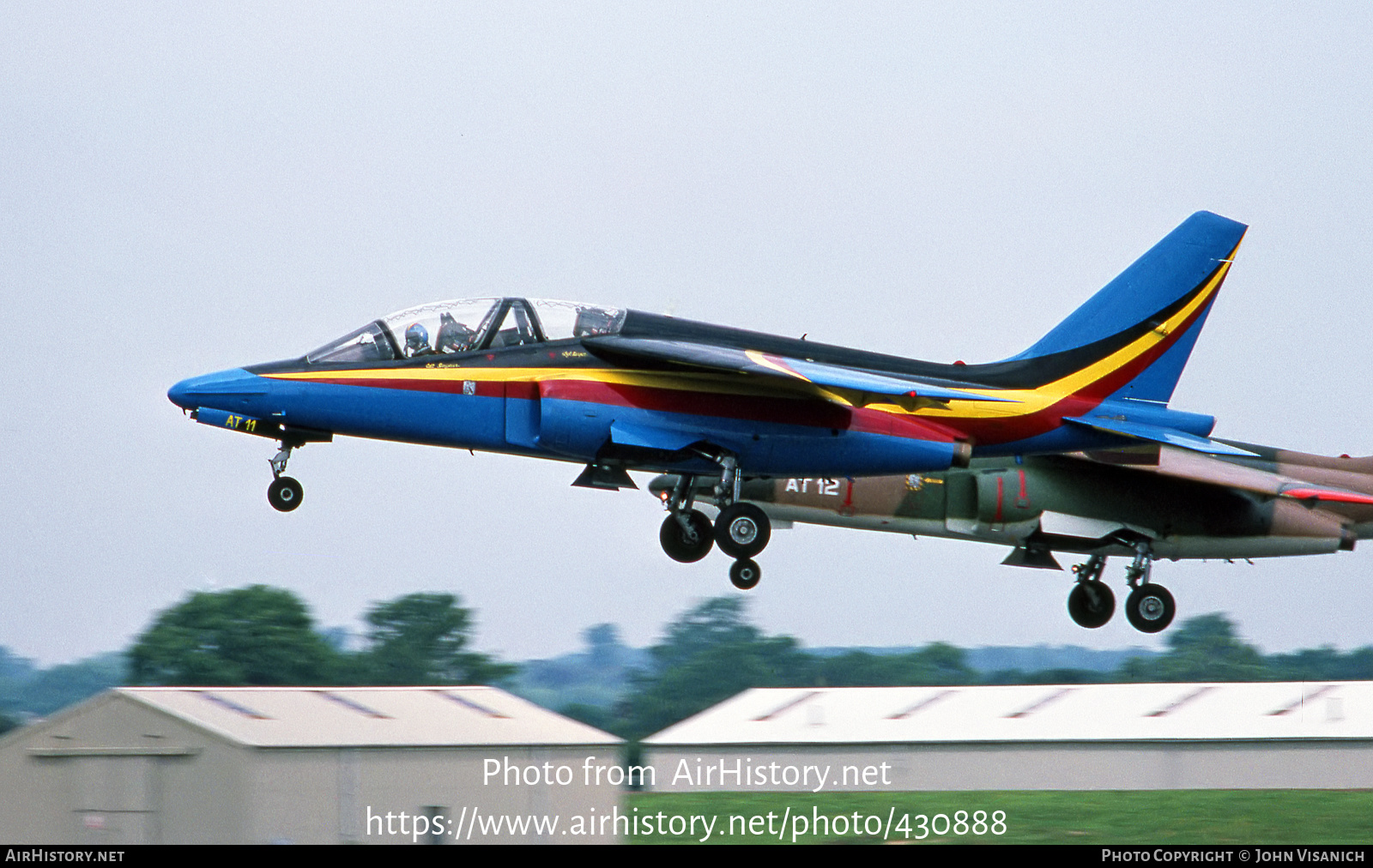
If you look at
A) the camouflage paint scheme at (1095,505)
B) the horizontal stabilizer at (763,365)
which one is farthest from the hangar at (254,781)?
the camouflage paint scheme at (1095,505)

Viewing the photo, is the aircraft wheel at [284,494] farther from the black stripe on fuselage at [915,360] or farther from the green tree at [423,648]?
the green tree at [423,648]

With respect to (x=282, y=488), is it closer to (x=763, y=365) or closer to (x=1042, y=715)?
(x=763, y=365)

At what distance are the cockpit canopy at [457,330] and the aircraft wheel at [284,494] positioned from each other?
5.88 ft

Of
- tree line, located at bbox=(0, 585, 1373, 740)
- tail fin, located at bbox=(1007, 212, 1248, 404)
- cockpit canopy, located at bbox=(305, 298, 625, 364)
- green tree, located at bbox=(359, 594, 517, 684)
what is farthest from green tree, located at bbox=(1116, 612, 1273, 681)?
cockpit canopy, located at bbox=(305, 298, 625, 364)

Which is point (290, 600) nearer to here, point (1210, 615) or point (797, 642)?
point (797, 642)

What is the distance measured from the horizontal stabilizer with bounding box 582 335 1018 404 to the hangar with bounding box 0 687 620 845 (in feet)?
20.4

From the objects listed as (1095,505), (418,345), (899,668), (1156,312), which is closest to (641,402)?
(418,345)

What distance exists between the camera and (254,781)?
2231cm

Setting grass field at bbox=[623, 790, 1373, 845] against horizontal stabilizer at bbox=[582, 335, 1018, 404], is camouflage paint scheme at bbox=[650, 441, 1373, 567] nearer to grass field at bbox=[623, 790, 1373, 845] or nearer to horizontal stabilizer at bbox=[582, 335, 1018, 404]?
grass field at bbox=[623, 790, 1373, 845]

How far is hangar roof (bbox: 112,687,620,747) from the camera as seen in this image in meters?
23.1

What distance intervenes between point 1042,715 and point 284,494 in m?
19.1

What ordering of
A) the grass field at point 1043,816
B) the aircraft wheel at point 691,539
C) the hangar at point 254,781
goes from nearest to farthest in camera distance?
the hangar at point 254,781 < the aircraft wheel at point 691,539 < the grass field at point 1043,816

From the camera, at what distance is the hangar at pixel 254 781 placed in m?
22.3

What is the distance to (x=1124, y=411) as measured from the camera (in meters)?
25.3
